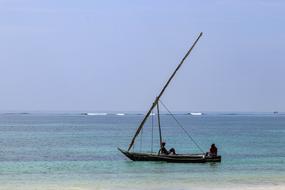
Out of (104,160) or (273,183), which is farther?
(104,160)

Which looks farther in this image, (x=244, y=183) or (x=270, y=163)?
(x=270, y=163)

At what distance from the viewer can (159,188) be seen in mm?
29109

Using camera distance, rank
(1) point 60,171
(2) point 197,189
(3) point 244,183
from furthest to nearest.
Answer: (1) point 60,171
(3) point 244,183
(2) point 197,189

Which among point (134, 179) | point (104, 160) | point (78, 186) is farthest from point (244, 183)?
point (104, 160)

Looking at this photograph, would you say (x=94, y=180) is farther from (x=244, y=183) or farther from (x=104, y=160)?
(x=104, y=160)

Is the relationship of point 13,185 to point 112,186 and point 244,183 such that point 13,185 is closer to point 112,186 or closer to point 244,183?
point 112,186

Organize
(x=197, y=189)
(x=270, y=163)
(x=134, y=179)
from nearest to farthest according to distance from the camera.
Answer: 1. (x=197, y=189)
2. (x=134, y=179)
3. (x=270, y=163)

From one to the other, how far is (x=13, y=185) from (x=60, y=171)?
7.13m

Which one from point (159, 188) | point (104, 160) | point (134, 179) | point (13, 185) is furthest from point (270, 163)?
A: point (13, 185)

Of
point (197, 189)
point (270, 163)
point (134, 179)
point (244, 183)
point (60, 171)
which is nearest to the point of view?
point (197, 189)

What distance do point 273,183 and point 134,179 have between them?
669cm

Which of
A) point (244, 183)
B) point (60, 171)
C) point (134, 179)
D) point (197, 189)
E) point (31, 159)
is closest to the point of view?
point (197, 189)

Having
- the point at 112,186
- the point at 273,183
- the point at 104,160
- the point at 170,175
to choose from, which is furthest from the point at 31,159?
the point at 273,183

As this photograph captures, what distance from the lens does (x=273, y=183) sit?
101 feet
